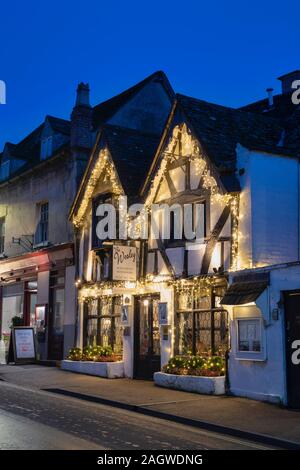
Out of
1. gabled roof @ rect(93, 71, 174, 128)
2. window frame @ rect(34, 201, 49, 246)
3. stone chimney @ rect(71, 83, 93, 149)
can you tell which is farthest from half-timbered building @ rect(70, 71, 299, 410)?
window frame @ rect(34, 201, 49, 246)

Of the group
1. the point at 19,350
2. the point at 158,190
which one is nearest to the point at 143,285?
the point at 158,190

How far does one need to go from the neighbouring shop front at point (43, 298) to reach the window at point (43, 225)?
0.84m

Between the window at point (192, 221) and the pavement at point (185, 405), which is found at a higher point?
the window at point (192, 221)

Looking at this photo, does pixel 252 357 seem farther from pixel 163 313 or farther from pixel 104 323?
pixel 104 323

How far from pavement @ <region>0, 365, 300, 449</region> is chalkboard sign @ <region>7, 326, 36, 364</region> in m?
3.49

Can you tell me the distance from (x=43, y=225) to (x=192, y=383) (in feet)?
41.7

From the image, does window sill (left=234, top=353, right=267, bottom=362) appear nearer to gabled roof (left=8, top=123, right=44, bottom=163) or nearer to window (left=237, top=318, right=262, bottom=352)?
window (left=237, top=318, right=262, bottom=352)

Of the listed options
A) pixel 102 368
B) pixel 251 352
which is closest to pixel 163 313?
pixel 102 368

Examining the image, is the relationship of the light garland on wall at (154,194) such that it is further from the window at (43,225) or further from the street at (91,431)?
the street at (91,431)

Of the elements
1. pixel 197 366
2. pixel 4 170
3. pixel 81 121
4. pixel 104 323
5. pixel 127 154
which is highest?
pixel 81 121

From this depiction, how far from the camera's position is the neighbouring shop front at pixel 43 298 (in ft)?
73.5

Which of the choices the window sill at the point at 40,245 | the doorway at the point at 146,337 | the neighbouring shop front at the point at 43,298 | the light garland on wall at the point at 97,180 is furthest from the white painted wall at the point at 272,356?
the window sill at the point at 40,245

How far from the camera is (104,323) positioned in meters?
20.2

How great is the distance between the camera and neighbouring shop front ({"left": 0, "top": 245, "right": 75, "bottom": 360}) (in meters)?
22.4
